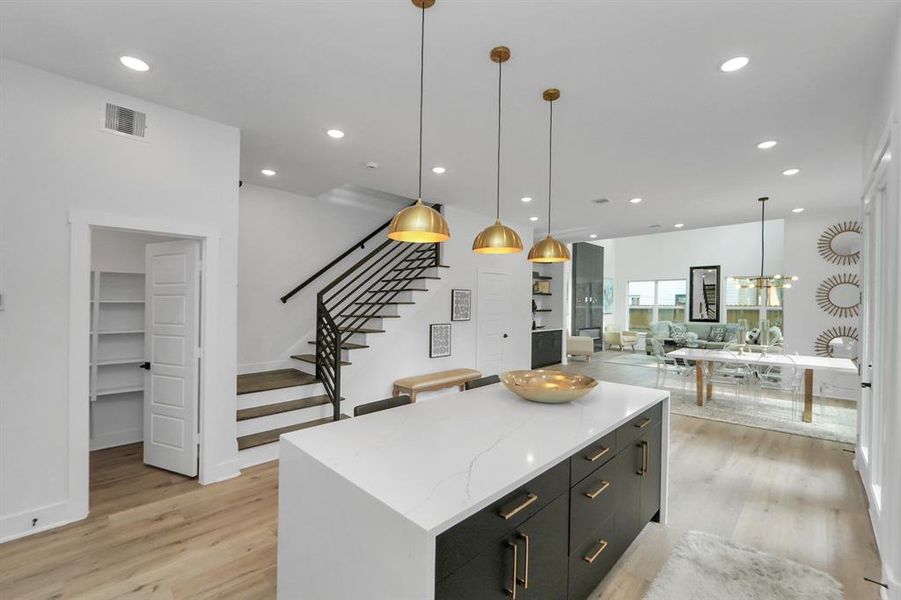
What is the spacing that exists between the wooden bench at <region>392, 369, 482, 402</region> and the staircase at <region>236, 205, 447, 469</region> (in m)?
0.75

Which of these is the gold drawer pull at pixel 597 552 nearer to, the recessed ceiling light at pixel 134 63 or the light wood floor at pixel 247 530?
the light wood floor at pixel 247 530

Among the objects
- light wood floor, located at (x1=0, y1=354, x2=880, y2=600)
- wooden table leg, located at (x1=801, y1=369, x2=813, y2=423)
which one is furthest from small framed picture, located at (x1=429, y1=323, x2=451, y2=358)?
wooden table leg, located at (x1=801, y1=369, x2=813, y2=423)

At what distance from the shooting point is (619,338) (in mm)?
12281

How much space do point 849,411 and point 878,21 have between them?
18.9 feet

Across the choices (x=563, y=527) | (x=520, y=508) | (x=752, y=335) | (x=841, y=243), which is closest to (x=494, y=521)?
(x=520, y=508)

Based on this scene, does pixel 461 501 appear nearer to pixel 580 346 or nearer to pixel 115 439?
pixel 115 439

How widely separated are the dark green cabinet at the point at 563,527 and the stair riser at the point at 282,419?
10.3 feet

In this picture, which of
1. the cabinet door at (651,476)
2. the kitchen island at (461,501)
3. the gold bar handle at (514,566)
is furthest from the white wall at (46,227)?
the cabinet door at (651,476)

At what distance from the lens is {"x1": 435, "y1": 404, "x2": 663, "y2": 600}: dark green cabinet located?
1257mm

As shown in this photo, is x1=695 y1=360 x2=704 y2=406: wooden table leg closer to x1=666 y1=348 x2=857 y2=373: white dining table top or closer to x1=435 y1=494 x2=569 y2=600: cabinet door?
x1=666 y1=348 x2=857 y2=373: white dining table top

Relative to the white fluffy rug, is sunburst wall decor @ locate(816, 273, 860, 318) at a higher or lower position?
higher

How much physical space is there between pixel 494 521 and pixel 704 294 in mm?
12584

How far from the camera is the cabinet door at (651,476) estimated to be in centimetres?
252

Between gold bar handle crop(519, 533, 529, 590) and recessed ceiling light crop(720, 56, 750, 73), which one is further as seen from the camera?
recessed ceiling light crop(720, 56, 750, 73)
